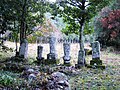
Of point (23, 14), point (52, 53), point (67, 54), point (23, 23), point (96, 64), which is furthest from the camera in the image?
point (23, 23)

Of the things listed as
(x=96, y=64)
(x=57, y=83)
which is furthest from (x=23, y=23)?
(x=57, y=83)

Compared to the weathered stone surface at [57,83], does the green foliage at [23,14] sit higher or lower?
higher

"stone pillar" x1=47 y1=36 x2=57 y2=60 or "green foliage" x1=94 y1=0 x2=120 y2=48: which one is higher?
"green foliage" x1=94 y1=0 x2=120 y2=48

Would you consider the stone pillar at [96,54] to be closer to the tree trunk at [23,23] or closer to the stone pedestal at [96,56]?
the stone pedestal at [96,56]

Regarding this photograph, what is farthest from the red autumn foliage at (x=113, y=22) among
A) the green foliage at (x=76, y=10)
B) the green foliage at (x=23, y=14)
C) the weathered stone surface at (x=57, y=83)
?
the weathered stone surface at (x=57, y=83)

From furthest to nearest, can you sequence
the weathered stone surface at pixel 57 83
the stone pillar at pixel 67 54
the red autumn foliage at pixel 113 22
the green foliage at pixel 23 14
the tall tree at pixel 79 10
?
1. the red autumn foliage at pixel 113 22
2. the tall tree at pixel 79 10
3. the green foliage at pixel 23 14
4. the stone pillar at pixel 67 54
5. the weathered stone surface at pixel 57 83

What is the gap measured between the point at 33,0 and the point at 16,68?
17.9ft

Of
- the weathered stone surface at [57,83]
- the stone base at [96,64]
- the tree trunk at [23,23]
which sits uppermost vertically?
the tree trunk at [23,23]

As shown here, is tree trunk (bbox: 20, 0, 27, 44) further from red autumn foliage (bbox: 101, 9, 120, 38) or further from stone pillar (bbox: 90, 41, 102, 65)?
red autumn foliage (bbox: 101, 9, 120, 38)

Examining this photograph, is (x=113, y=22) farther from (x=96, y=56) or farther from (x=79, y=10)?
(x=96, y=56)

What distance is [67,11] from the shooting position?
15.1 metres

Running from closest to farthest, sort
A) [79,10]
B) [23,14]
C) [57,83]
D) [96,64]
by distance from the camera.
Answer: [57,83], [96,64], [79,10], [23,14]

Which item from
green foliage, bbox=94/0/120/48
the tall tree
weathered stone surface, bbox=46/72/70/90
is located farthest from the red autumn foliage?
weathered stone surface, bbox=46/72/70/90

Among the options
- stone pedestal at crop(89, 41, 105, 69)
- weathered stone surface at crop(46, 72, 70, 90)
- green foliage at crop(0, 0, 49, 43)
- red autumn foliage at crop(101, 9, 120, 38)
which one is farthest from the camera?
red autumn foliage at crop(101, 9, 120, 38)
